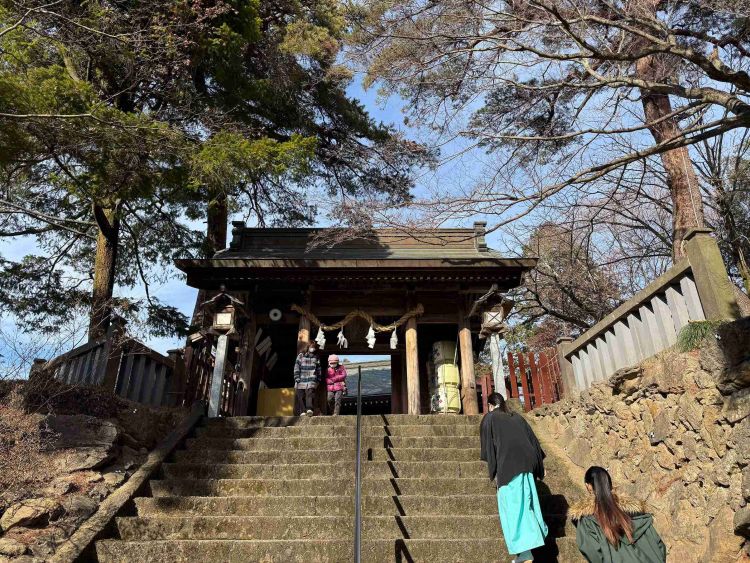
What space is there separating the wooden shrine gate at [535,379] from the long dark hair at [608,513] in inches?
206

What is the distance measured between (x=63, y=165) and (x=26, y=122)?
1008mm

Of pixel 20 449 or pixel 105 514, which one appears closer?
pixel 105 514

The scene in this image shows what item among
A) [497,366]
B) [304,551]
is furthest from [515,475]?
[497,366]

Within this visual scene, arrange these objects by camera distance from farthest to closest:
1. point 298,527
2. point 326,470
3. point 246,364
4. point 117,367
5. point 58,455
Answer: point 246,364, point 117,367, point 58,455, point 326,470, point 298,527

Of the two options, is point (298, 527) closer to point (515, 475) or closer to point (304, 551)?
point (304, 551)

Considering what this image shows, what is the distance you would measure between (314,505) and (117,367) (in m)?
4.44

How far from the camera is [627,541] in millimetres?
2832

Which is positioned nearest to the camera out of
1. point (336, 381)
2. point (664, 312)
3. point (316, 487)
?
point (664, 312)

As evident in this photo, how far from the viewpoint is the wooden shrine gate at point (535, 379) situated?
8.31 meters

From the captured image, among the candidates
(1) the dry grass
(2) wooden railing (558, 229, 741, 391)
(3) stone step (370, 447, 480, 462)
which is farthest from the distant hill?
(1) the dry grass

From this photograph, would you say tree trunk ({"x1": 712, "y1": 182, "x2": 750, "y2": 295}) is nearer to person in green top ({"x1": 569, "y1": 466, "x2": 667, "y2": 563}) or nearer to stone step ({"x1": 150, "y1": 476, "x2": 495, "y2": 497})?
stone step ({"x1": 150, "y1": 476, "x2": 495, "y2": 497})

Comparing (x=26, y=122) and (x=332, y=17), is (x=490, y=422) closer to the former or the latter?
(x=26, y=122)

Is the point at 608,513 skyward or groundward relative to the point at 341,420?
groundward

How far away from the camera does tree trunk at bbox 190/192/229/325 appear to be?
36.5 feet
